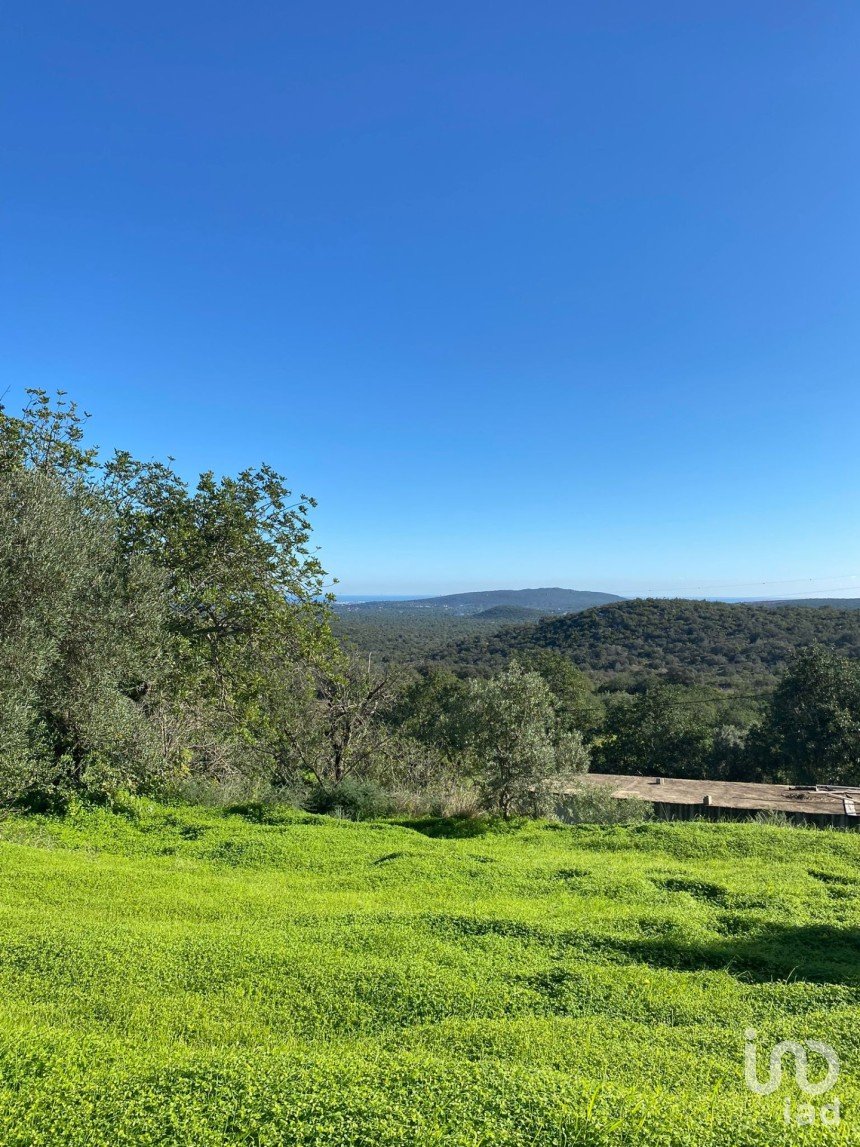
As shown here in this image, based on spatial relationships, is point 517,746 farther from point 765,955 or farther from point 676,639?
point 676,639

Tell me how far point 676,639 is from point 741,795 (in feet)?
193

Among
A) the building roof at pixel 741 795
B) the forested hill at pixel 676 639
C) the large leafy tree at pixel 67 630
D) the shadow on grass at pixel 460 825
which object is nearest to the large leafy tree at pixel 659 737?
the forested hill at pixel 676 639

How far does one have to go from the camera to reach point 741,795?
1622 cm

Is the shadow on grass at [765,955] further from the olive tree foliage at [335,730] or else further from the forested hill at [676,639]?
the forested hill at [676,639]

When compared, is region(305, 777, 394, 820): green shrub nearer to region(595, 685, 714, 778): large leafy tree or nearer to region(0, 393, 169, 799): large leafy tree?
region(0, 393, 169, 799): large leafy tree

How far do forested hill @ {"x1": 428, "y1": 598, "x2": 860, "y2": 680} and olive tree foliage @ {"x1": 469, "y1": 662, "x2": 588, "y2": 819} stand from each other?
43.6m

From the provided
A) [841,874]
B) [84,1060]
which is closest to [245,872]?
[84,1060]

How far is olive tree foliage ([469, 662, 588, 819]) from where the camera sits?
14.1 metres

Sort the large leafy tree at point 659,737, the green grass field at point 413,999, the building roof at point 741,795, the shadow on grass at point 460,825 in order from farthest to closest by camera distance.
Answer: the large leafy tree at point 659,737
the building roof at point 741,795
the shadow on grass at point 460,825
the green grass field at point 413,999

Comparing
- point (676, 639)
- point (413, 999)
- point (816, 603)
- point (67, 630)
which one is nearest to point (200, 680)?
point (67, 630)

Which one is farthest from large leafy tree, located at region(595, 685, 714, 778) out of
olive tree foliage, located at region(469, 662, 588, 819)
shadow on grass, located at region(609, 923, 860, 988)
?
shadow on grass, located at region(609, 923, 860, 988)

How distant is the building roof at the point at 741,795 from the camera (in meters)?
14.4

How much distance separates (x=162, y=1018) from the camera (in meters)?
3.84

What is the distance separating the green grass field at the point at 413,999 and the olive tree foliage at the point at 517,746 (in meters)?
5.00
